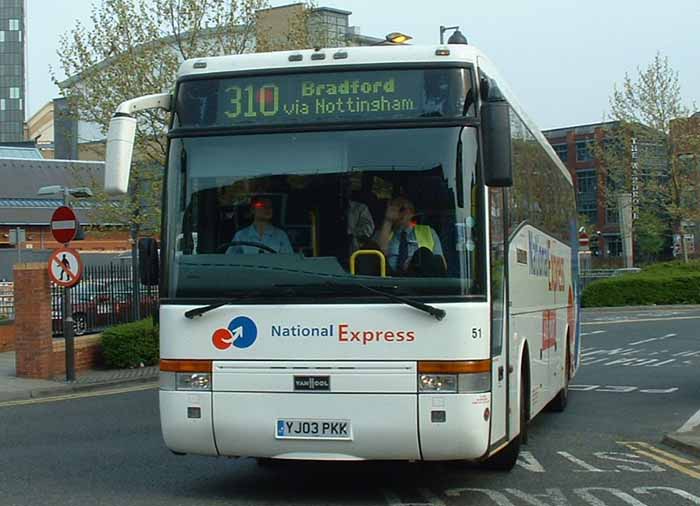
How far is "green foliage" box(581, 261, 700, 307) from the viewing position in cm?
4475

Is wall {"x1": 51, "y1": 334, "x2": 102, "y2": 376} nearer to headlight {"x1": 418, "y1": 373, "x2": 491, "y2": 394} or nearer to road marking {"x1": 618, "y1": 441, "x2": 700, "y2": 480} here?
road marking {"x1": 618, "y1": 441, "x2": 700, "y2": 480}

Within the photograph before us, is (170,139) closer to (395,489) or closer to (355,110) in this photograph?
(355,110)

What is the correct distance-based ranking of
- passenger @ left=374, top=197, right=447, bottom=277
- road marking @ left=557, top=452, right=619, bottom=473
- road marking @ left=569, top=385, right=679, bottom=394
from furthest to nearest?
road marking @ left=569, top=385, right=679, bottom=394, road marking @ left=557, top=452, right=619, bottom=473, passenger @ left=374, top=197, right=447, bottom=277

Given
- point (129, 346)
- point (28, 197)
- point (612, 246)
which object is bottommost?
point (129, 346)

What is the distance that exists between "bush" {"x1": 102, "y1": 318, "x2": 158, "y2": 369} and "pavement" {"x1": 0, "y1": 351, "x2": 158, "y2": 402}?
21 centimetres

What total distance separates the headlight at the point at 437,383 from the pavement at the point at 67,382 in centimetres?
1042

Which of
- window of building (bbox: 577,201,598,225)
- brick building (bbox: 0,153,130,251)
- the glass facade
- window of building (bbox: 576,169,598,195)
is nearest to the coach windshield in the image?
brick building (bbox: 0,153,130,251)

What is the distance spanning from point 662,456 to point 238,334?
15.6ft

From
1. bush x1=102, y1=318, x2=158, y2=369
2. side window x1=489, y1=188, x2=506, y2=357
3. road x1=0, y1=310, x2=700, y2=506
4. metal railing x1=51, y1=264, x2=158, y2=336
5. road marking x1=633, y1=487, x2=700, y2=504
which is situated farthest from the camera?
metal railing x1=51, y1=264, x2=158, y2=336

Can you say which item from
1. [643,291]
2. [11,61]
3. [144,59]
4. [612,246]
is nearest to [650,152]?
[643,291]

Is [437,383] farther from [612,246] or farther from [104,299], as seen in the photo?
[612,246]

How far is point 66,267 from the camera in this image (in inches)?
726

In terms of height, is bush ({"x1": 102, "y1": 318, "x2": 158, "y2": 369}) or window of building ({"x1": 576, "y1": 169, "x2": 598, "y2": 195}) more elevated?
window of building ({"x1": 576, "y1": 169, "x2": 598, "y2": 195})

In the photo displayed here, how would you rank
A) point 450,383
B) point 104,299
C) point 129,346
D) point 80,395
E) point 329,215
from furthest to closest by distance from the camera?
point 104,299
point 129,346
point 80,395
point 329,215
point 450,383
